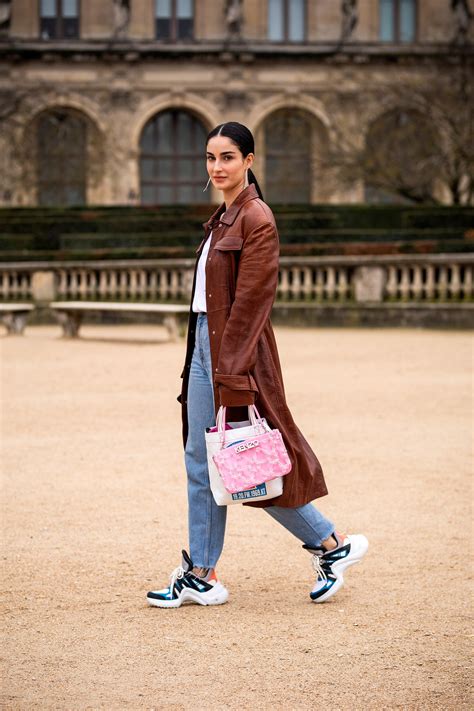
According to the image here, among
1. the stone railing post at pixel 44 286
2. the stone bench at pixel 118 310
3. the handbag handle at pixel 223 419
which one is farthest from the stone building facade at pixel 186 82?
the handbag handle at pixel 223 419

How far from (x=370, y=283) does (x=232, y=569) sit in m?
14.2

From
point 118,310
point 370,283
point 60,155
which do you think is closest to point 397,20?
point 60,155

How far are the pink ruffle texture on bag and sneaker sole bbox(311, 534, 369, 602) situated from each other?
A: 58 centimetres

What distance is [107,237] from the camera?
77.0ft

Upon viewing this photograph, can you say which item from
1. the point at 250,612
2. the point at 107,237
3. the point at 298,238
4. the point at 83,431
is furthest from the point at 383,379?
the point at 107,237

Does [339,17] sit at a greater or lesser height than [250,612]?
greater

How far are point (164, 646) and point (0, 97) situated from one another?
3829 cm

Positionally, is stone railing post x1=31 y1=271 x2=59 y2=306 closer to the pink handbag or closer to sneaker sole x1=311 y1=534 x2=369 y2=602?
sneaker sole x1=311 y1=534 x2=369 y2=602

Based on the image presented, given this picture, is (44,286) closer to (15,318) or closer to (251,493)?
(15,318)

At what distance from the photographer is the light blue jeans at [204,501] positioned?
5.00 meters

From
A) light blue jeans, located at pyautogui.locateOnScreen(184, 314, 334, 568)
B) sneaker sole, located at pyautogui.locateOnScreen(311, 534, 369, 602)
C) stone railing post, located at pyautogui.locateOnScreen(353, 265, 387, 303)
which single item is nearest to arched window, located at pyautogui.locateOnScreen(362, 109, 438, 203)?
stone railing post, located at pyautogui.locateOnScreen(353, 265, 387, 303)

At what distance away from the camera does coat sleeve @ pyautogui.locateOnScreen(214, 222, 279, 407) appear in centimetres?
473

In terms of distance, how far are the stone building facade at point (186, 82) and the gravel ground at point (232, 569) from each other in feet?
103

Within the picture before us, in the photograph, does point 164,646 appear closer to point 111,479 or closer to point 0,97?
point 111,479
